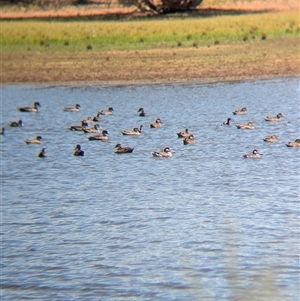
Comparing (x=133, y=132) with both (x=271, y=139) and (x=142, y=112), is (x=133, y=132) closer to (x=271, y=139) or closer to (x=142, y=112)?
(x=142, y=112)

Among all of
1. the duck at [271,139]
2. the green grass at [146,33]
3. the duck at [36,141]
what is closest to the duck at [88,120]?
the duck at [36,141]

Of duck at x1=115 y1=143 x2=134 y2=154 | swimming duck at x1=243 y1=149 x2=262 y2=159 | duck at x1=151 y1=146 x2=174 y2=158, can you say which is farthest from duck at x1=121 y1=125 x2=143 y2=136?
swimming duck at x1=243 y1=149 x2=262 y2=159

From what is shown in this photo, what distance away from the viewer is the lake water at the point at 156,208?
9281mm

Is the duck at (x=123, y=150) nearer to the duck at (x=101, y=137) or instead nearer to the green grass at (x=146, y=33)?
the duck at (x=101, y=137)

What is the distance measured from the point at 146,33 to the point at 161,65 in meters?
4.37

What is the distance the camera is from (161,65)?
2597 cm

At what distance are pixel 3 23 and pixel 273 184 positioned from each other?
884 inches

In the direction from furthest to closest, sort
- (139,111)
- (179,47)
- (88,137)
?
1. (179,47)
2. (139,111)
3. (88,137)

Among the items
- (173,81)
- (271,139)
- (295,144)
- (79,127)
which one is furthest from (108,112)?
(295,144)

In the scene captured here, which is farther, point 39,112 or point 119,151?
point 39,112

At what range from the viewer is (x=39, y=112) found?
2234 centimetres

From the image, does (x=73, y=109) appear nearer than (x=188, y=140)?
No

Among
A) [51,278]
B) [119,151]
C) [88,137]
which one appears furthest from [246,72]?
[51,278]

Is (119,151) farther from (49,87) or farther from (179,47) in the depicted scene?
(179,47)
